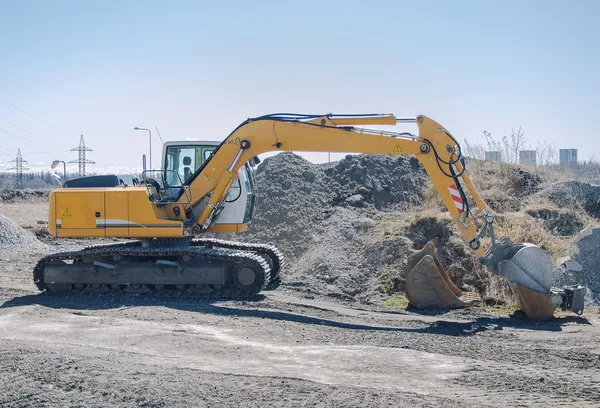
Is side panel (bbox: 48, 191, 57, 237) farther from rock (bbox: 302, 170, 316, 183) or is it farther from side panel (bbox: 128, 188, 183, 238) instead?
rock (bbox: 302, 170, 316, 183)

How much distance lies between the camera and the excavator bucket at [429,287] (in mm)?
11211

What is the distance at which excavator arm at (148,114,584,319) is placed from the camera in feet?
33.7

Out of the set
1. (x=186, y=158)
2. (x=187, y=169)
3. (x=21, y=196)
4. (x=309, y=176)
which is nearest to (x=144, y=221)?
(x=187, y=169)

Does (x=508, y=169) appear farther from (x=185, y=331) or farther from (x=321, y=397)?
(x=321, y=397)

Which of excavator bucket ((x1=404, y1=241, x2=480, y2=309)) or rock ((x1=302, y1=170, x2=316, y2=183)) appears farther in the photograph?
rock ((x1=302, y1=170, x2=316, y2=183))

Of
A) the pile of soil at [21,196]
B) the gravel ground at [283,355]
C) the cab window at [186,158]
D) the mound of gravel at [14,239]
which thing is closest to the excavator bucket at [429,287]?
the gravel ground at [283,355]

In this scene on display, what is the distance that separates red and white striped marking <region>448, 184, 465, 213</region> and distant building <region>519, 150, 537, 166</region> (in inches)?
454

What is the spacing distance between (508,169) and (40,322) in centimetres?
1301

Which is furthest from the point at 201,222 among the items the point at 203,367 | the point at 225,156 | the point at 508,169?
the point at 508,169

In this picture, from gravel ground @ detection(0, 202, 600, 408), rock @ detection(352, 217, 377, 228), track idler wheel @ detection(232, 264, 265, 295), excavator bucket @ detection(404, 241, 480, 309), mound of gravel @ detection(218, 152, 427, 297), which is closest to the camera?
gravel ground @ detection(0, 202, 600, 408)

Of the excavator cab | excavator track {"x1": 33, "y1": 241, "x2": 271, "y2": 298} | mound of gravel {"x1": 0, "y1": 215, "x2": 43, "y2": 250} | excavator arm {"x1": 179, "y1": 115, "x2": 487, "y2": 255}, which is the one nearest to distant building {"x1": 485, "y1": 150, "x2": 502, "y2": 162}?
excavator arm {"x1": 179, "y1": 115, "x2": 487, "y2": 255}

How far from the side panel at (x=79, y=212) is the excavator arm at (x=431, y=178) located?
1168mm

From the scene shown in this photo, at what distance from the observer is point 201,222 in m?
12.6

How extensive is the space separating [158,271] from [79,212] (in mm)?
1829
